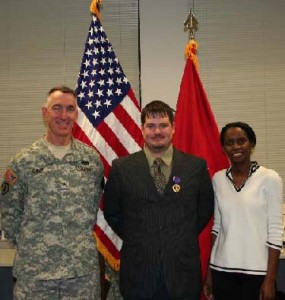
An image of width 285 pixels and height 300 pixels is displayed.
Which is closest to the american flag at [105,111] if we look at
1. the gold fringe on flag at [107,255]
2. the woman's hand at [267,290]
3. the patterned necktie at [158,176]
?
the gold fringe on flag at [107,255]

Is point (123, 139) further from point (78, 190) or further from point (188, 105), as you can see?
point (78, 190)

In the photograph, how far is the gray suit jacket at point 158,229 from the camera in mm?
1885

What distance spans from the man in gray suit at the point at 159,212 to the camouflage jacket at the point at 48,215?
0.59 feet

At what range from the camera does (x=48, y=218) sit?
6.51 ft

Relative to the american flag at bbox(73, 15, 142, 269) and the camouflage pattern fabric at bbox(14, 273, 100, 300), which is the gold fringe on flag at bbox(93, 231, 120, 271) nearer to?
the american flag at bbox(73, 15, 142, 269)

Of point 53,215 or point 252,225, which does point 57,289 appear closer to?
point 53,215

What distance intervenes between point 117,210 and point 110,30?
7.29ft

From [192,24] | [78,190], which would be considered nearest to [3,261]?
[78,190]

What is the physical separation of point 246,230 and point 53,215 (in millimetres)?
968

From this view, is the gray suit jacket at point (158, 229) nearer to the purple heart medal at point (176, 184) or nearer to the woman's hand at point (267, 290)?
the purple heart medal at point (176, 184)

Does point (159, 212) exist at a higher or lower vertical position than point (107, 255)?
higher

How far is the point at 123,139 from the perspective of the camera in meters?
2.74

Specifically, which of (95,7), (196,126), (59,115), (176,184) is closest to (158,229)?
(176,184)

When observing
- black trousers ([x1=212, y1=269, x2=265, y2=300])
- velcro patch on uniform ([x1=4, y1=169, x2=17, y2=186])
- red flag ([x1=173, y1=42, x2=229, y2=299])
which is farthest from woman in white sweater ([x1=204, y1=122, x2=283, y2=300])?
velcro patch on uniform ([x1=4, y1=169, x2=17, y2=186])
